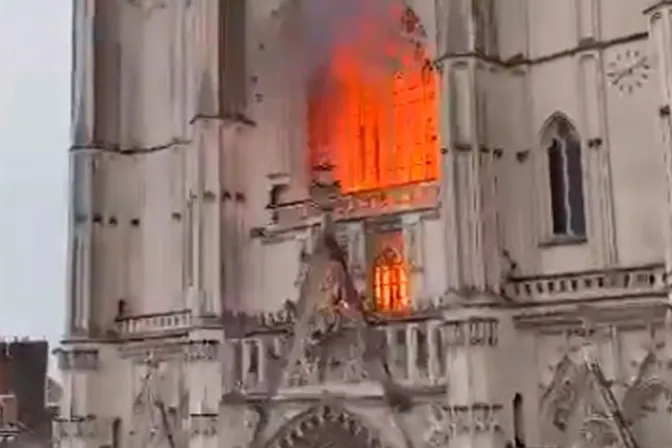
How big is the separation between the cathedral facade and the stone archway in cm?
4

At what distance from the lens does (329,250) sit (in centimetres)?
1945

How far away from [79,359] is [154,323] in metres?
1.54

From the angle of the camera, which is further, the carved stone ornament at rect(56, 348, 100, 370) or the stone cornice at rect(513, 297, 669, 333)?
the carved stone ornament at rect(56, 348, 100, 370)

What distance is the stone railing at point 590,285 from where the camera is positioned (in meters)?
16.4

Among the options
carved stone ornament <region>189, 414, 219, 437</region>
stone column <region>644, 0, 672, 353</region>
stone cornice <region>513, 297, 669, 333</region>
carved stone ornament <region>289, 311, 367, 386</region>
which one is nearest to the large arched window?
stone cornice <region>513, 297, 669, 333</region>

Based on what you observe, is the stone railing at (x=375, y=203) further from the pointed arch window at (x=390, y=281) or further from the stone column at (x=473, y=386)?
the stone column at (x=473, y=386)

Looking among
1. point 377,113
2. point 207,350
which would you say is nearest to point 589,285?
point 377,113

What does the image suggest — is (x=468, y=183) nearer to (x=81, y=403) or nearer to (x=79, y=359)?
(x=79, y=359)

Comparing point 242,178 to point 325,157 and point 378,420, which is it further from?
point 378,420

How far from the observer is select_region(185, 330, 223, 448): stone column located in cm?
2033

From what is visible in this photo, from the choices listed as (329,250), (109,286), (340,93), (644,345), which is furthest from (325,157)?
(644,345)

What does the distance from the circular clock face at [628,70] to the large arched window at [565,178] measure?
3.23 feet

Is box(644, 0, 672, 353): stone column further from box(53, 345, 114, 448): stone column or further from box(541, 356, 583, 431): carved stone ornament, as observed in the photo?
box(53, 345, 114, 448): stone column

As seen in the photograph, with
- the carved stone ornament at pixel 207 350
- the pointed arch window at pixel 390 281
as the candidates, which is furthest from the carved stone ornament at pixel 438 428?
the carved stone ornament at pixel 207 350
